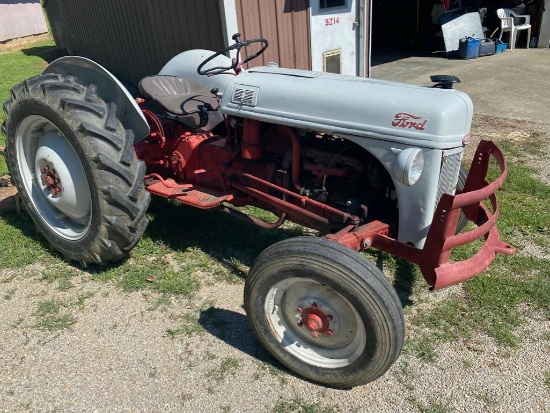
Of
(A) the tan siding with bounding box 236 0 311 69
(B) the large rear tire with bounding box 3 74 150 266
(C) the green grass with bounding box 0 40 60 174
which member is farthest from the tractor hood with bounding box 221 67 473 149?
(C) the green grass with bounding box 0 40 60 174

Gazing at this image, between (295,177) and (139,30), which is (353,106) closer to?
(295,177)

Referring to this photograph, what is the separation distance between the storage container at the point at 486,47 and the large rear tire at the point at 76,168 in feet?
34.3

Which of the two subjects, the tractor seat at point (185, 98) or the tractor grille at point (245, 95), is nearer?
the tractor grille at point (245, 95)

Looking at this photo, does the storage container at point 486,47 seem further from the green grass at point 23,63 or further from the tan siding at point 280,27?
the green grass at point 23,63

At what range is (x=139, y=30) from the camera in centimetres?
799

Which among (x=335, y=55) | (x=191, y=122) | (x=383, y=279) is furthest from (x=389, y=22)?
(x=383, y=279)

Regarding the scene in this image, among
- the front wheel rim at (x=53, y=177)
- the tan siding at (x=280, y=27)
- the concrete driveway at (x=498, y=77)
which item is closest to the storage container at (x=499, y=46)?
the concrete driveway at (x=498, y=77)

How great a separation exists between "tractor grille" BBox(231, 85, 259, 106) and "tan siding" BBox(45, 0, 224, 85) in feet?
11.9

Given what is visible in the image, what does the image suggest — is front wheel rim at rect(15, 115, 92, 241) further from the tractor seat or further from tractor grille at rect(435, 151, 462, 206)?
tractor grille at rect(435, 151, 462, 206)

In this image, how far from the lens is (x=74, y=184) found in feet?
10.5

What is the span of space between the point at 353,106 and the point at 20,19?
73.6 feet

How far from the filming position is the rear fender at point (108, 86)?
128 inches

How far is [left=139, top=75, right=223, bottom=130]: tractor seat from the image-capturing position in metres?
3.49

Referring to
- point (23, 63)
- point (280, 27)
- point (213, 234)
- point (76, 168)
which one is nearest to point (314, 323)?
point (213, 234)
